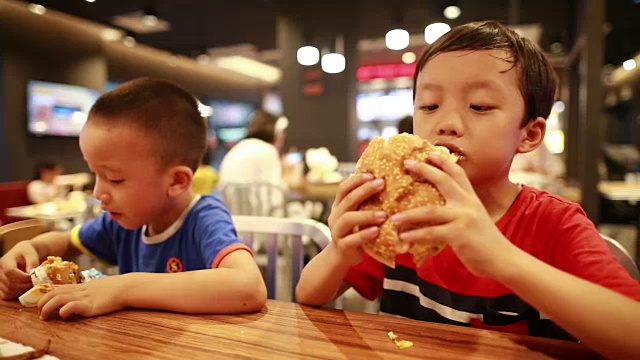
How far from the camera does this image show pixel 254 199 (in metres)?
3.97

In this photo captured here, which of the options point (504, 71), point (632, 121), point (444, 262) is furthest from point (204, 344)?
point (632, 121)

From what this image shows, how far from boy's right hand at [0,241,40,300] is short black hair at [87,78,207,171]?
0.40m

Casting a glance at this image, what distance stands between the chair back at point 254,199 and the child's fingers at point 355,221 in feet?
10.2

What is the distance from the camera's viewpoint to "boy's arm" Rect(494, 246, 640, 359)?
0.75 metres

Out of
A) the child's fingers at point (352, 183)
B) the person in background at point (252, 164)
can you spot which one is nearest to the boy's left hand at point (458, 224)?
the child's fingers at point (352, 183)

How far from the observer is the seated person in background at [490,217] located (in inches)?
30.5

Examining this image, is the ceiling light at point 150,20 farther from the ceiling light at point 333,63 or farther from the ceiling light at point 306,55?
the ceiling light at point 333,63

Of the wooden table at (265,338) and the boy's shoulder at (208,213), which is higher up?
the boy's shoulder at (208,213)

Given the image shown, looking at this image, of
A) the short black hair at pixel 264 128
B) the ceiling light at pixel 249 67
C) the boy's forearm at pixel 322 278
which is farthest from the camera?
the ceiling light at pixel 249 67

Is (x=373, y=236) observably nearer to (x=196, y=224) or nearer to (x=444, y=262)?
(x=444, y=262)

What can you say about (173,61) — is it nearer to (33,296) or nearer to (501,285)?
(33,296)

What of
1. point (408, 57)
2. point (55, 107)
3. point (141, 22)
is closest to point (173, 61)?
point (141, 22)

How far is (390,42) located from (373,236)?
33.2 ft

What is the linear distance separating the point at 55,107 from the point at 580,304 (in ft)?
35.1
